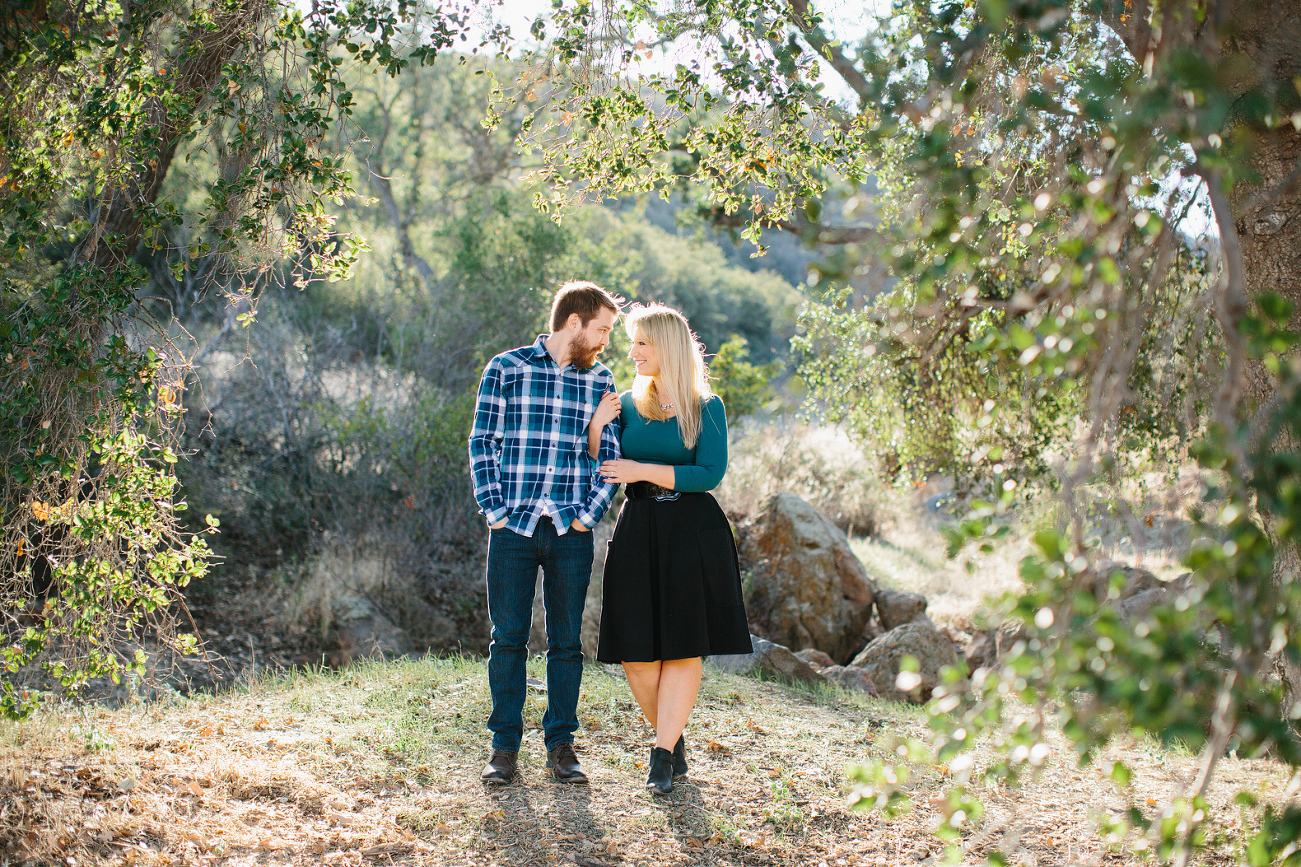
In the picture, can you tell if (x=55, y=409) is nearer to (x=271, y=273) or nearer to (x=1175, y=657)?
(x=271, y=273)

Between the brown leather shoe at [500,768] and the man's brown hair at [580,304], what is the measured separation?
174cm

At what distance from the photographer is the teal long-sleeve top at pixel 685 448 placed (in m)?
3.54

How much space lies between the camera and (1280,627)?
49.2 inches

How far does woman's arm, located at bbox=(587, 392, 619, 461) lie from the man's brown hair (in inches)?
12.6

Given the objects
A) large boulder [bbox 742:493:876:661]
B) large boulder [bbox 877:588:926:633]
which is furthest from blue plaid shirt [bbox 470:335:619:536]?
large boulder [bbox 877:588:926:633]

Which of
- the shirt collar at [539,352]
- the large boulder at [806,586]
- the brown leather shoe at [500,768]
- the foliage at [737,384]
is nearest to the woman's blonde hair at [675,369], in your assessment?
the shirt collar at [539,352]

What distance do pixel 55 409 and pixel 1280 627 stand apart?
3.88 metres

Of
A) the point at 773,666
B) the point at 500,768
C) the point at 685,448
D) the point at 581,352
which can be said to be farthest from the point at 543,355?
the point at 773,666

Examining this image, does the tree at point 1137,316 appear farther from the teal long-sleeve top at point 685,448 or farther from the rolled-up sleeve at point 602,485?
the rolled-up sleeve at point 602,485

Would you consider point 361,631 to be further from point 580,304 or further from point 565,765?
point 580,304

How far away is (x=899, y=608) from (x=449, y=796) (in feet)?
19.0

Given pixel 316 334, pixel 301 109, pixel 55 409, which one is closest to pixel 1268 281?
pixel 301 109

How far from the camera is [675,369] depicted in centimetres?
357

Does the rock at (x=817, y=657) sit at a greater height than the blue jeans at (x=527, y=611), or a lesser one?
lesser
